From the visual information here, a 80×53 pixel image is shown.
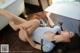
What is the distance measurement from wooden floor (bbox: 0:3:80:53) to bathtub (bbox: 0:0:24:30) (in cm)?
11

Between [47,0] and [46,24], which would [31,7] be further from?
[46,24]

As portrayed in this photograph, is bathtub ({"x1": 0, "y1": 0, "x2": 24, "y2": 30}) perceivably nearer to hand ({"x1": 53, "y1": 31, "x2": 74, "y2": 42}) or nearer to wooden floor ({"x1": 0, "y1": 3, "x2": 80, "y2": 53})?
wooden floor ({"x1": 0, "y1": 3, "x2": 80, "y2": 53})

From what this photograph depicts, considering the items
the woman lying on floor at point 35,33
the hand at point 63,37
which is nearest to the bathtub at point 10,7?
the woman lying on floor at point 35,33

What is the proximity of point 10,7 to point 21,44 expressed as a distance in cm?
56

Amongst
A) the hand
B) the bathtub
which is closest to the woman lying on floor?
the hand

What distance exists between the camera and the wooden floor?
147 cm

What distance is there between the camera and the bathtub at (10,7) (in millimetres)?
2084

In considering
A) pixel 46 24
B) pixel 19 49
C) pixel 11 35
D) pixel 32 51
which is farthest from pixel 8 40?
pixel 46 24

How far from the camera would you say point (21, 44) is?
1.85 meters

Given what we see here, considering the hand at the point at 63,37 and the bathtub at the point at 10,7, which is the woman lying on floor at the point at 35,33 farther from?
the bathtub at the point at 10,7

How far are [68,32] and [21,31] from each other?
40 cm

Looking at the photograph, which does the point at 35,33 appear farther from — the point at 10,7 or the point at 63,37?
the point at 10,7

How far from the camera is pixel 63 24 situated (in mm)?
1572

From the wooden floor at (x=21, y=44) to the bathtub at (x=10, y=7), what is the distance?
0.37ft
